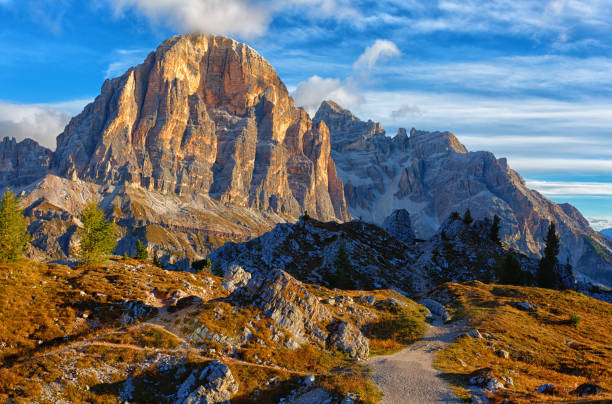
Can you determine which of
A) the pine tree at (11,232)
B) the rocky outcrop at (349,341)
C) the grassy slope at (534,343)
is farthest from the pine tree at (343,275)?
the pine tree at (11,232)

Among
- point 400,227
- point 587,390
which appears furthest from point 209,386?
point 400,227

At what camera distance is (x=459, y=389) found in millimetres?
29031

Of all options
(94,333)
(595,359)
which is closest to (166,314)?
(94,333)

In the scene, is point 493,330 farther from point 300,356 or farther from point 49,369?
point 49,369

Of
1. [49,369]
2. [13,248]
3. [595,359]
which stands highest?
[13,248]

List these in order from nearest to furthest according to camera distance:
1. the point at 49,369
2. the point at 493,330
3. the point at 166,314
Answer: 1. the point at 49,369
2. the point at 166,314
3. the point at 493,330

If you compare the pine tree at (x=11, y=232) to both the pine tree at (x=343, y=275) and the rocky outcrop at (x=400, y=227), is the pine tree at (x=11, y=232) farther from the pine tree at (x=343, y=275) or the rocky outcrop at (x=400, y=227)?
the rocky outcrop at (x=400, y=227)

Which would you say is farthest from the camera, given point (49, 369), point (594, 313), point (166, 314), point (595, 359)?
point (594, 313)

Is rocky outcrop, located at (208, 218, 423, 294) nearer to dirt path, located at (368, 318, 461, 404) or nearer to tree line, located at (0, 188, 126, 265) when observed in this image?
tree line, located at (0, 188, 126, 265)

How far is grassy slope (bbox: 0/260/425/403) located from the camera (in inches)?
1073

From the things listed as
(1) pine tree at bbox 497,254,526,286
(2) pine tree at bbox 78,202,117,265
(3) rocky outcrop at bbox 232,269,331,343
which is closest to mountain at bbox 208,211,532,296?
(1) pine tree at bbox 497,254,526,286

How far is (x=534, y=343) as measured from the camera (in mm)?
43375

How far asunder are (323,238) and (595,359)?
7894 centimetres

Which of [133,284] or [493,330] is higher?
[133,284]
